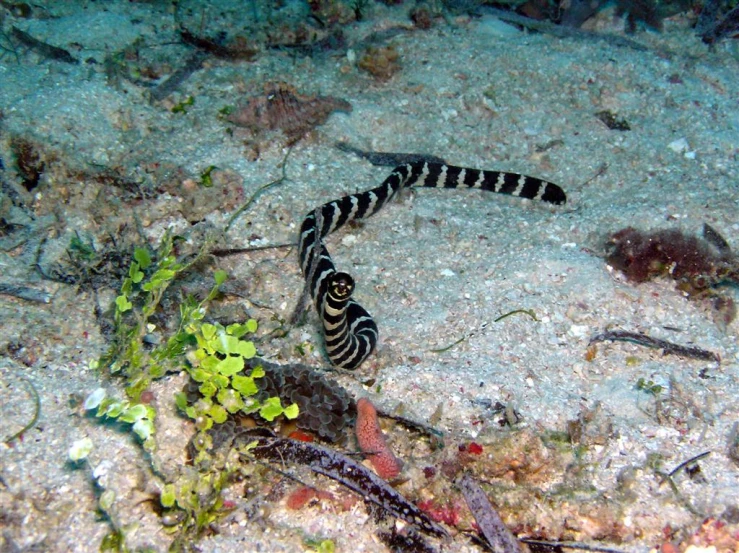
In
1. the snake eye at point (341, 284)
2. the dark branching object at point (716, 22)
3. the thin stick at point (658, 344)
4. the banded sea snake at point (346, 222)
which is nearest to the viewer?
the snake eye at point (341, 284)

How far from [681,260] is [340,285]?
3047 mm

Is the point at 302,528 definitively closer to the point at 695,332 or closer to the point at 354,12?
the point at 695,332

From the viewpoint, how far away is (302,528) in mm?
2562

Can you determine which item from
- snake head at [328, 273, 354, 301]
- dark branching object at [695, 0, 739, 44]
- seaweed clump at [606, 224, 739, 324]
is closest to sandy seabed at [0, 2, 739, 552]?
seaweed clump at [606, 224, 739, 324]

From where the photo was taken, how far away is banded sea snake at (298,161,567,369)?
11.9 feet

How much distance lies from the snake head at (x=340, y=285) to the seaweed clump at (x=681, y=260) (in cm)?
262

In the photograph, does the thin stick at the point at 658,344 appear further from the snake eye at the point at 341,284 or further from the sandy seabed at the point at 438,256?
the snake eye at the point at 341,284

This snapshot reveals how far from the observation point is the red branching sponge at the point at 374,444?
2832mm

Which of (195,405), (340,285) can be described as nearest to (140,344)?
(195,405)

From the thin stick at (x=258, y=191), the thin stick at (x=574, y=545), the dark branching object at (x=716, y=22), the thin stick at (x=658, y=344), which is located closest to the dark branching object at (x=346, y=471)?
the thin stick at (x=574, y=545)

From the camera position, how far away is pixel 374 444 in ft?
9.46

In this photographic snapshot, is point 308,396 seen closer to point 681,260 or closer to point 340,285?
point 340,285

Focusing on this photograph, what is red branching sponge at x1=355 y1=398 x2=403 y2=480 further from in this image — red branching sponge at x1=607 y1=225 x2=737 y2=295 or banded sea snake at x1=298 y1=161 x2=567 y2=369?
red branching sponge at x1=607 y1=225 x2=737 y2=295

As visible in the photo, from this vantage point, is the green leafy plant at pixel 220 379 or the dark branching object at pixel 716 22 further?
the dark branching object at pixel 716 22
